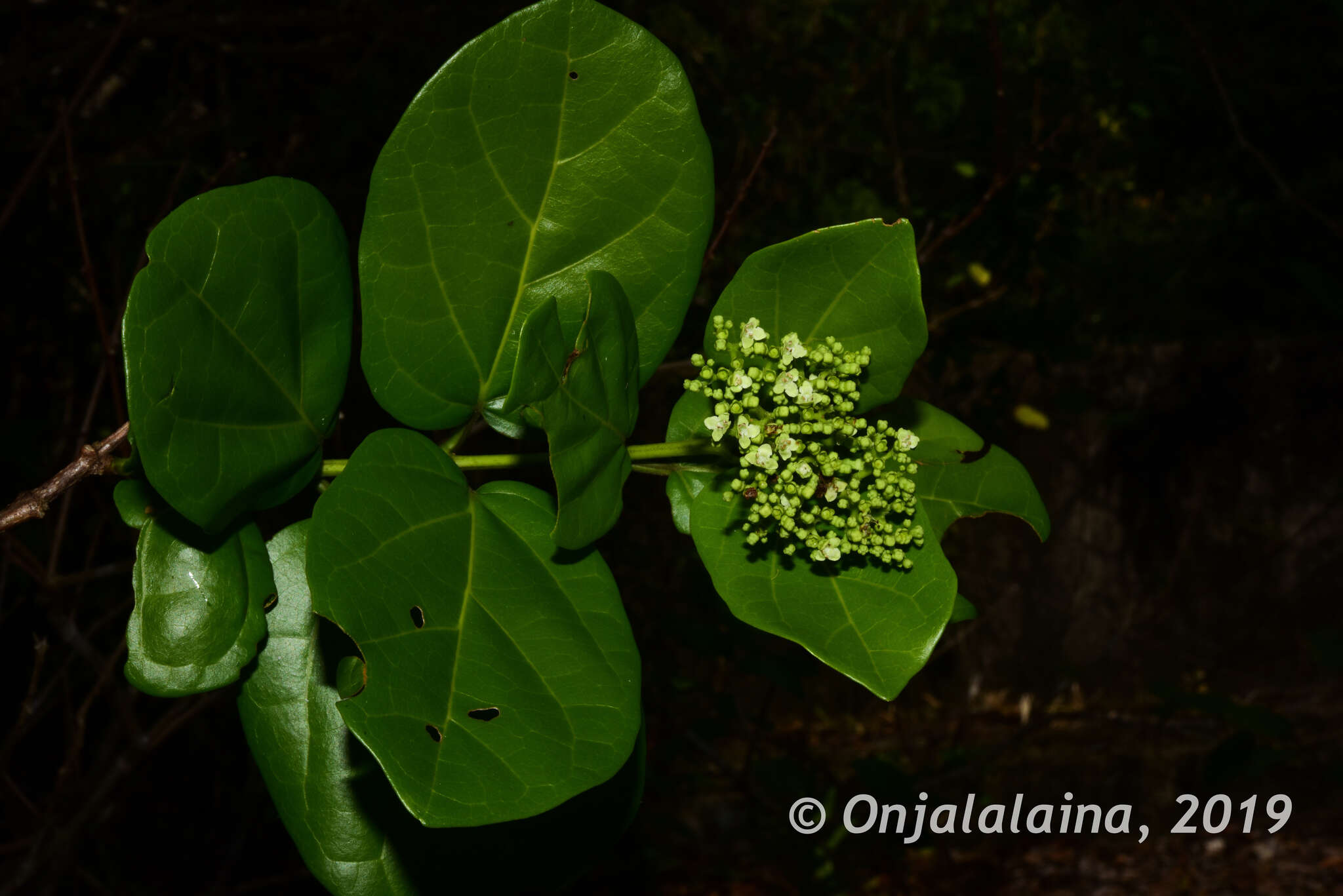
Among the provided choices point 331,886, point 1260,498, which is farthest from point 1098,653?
point 331,886

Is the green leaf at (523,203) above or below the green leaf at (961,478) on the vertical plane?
above

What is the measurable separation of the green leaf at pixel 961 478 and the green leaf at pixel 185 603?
0.62 metres

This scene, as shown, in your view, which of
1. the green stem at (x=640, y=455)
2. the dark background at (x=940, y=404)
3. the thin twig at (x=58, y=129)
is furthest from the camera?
the dark background at (x=940, y=404)

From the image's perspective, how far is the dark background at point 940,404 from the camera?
9.36ft

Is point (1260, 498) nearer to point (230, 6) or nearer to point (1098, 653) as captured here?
point (1098, 653)

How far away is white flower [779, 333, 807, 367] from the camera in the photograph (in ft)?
2.70

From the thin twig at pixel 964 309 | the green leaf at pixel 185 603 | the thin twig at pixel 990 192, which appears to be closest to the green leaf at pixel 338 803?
the green leaf at pixel 185 603

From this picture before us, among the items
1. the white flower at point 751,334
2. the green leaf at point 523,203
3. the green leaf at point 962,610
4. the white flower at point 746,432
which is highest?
the green leaf at point 523,203

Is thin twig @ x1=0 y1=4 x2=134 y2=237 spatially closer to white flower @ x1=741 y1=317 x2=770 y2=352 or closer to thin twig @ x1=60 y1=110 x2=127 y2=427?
thin twig @ x1=60 y1=110 x2=127 y2=427

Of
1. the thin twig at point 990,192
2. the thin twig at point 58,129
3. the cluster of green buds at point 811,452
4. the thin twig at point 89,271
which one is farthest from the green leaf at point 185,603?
the thin twig at point 990,192

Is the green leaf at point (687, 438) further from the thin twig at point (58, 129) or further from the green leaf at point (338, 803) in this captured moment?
the thin twig at point (58, 129)

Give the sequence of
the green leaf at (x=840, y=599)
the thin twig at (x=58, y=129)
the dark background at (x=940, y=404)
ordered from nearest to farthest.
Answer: the green leaf at (x=840, y=599)
the thin twig at (x=58, y=129)
the dark background at (x=940, y=404)

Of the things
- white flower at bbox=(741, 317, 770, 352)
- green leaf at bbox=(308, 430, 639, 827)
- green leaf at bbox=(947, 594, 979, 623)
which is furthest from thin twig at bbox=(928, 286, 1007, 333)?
green leaf at bbox=(308, 430, 639, 827)

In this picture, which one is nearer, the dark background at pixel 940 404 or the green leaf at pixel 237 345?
the green leaf at pixel 237 345
